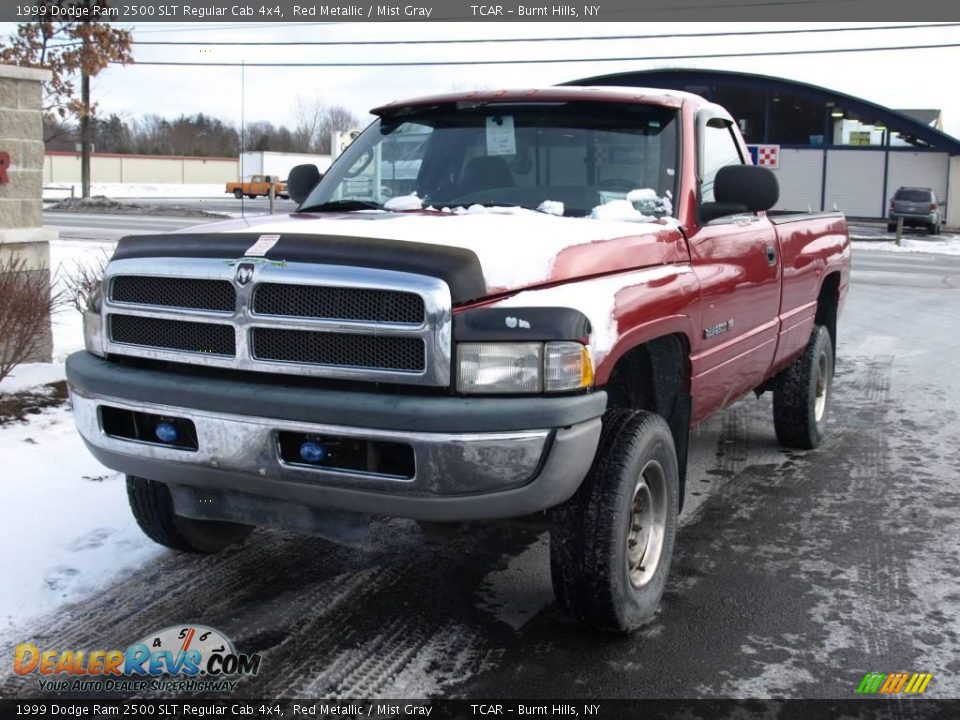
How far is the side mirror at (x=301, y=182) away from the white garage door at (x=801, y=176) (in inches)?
1743

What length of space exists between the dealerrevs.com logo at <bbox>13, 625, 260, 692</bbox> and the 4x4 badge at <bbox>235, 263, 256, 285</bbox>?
130 cm

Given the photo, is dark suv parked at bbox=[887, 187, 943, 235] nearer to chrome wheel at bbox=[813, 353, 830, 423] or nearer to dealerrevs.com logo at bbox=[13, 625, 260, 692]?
chrome wheel at bbox=[813, 353, 830, 423]

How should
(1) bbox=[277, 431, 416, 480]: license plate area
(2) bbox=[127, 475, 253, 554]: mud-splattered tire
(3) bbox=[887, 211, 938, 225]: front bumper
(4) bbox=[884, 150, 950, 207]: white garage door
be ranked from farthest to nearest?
1. (4) bbox=[884, 150, 950, 207]: white garage door
2. (3) bbox=[887, 211, 938, 225]: front bumper
3. (2) bbox=[127, 475, 253, 554]: mud-splattered tire
4. (1) bbox=[277, 431, 416, 480]: license plate area

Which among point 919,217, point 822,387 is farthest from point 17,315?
point 919,217

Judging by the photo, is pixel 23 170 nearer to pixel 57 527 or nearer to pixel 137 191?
pixel 57 527

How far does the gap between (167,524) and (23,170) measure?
4651 millimetres

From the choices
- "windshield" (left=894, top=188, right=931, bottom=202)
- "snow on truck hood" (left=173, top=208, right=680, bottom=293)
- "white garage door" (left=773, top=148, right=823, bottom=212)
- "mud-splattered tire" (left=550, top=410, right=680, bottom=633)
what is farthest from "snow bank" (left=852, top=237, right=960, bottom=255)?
"mud-splattered tire" (left=550, top=410, right=680, bottom=633)

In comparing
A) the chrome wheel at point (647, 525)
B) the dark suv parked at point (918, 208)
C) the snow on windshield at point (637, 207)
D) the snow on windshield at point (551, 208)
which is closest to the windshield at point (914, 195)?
the dark suv parked at point (918, 208)

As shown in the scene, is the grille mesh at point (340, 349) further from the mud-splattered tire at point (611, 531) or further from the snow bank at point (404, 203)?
the snow bank at point (404, 203)

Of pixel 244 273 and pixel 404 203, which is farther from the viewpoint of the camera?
pixel 404 203

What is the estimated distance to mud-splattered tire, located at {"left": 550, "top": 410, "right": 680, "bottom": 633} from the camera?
3457mm

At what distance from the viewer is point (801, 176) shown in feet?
156

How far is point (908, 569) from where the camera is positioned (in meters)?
4.52

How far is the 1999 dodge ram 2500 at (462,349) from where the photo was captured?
3.13 m
